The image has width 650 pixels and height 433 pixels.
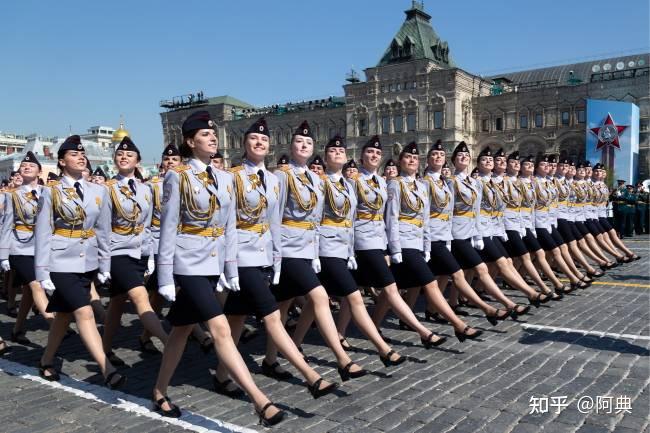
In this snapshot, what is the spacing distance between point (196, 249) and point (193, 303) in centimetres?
40

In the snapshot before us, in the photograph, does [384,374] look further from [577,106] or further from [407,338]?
[577,106]

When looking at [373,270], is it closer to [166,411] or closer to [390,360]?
[390,360]

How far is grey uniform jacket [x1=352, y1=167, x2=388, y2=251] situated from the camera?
5738 millimetres

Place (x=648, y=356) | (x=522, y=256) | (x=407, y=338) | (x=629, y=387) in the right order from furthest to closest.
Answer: (x=522, y=256), (x=407, y=338), (x=648, y=356), (x=629, y=387)

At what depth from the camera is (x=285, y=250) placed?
502cm

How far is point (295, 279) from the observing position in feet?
16.2

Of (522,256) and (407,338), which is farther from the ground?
(522,256)

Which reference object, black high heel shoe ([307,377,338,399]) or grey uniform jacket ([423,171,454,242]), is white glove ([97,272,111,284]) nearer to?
black high heel shoe ([307,377,338,399])

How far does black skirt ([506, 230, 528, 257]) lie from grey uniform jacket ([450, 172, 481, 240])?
1.15m

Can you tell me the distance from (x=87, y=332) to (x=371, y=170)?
3.12 m

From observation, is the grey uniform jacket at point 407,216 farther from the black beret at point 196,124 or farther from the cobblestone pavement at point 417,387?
the black beret at point 196,124

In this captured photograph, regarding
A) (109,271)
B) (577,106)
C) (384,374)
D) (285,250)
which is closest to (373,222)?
(285,250)

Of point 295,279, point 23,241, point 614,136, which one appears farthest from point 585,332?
point 614,136

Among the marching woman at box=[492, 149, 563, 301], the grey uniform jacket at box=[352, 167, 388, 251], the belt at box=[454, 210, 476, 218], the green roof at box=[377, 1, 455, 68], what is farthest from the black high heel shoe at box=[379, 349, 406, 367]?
the green roof at box=[377, 1, 455, 68]
